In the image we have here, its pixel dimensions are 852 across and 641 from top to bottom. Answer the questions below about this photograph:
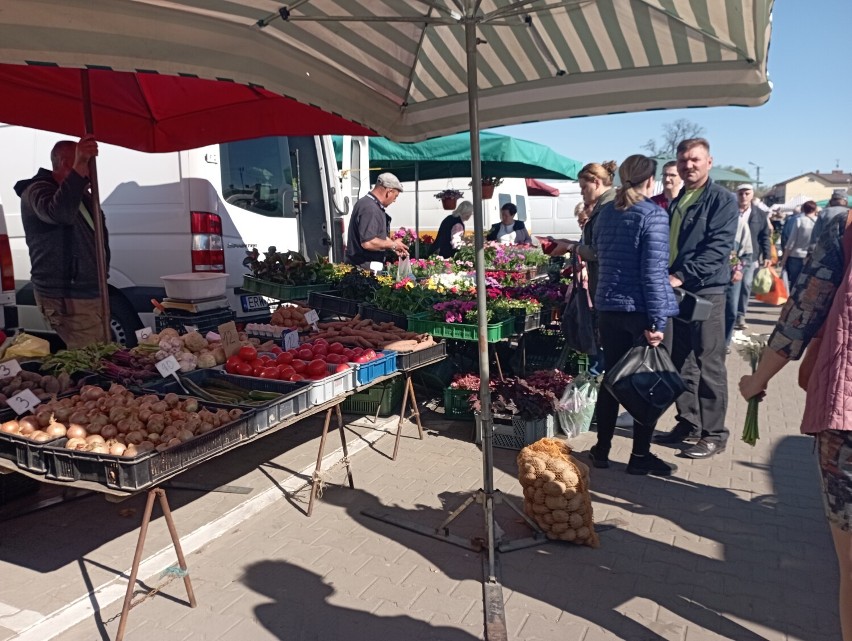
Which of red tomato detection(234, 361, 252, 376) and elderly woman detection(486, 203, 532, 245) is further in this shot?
elderly woman detection(486, 203, 532, 245)

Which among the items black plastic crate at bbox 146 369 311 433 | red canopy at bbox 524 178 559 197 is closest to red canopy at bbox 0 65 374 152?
black plastic crate at bbox 146 369 311 433

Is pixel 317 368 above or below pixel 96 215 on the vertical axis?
below

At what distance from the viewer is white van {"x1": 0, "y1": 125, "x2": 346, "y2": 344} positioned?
568 centimetres

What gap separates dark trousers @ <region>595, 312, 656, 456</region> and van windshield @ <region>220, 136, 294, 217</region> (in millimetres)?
3552

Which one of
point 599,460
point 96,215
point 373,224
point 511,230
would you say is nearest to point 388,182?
point 373,224

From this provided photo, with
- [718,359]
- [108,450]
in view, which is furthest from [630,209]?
[108,450]

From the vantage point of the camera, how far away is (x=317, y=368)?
3896 mm

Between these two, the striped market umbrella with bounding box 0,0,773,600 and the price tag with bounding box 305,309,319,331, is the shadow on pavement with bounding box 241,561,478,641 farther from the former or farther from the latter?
the price tag with bounding box 305,309,319,331

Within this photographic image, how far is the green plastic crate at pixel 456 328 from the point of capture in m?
5.01

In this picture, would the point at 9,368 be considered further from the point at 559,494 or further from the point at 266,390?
the point at 559,494

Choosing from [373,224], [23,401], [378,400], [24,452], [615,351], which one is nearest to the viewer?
[24,452]

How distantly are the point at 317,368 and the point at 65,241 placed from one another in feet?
7.25

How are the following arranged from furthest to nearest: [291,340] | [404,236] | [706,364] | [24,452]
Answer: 1. [404,236]
2. [706,364]
3. [291,340]
4. [24,452]

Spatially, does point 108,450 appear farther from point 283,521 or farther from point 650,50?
point 650,50
